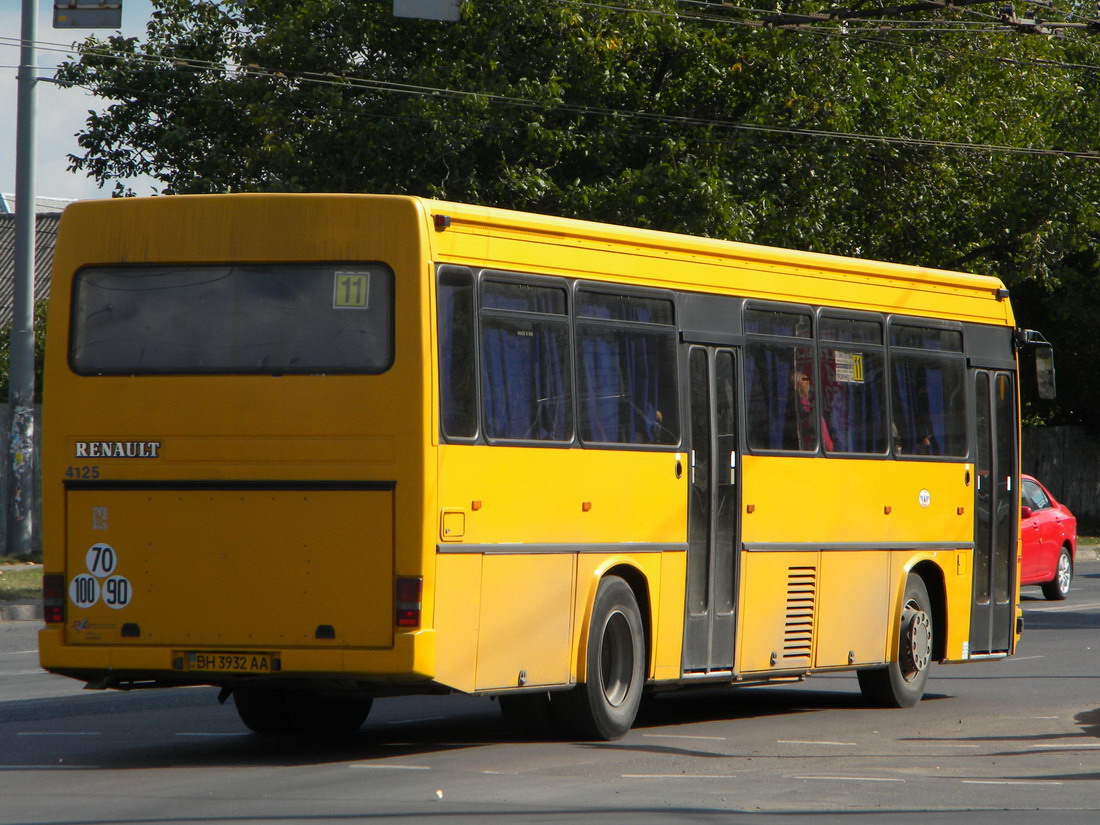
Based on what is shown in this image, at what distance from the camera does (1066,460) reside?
143 feet

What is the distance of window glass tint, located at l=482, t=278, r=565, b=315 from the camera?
10.0m

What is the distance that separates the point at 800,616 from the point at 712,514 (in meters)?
1.29

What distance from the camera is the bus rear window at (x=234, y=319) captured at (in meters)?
9.55

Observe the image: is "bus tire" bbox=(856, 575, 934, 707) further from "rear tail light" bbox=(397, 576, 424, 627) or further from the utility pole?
the utility pole

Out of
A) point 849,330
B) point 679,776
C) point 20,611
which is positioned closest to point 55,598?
point 679,776

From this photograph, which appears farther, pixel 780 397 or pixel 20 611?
pixel 20 611

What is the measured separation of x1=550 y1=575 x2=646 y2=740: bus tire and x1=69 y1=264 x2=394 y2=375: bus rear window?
7.09ft

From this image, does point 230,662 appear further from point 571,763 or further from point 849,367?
point 849,367

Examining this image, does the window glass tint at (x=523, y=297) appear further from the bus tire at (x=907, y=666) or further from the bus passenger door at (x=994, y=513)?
the bus passenger door at (x=994, y=513)

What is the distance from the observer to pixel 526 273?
405 inches

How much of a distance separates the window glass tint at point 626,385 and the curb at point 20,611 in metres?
11.4

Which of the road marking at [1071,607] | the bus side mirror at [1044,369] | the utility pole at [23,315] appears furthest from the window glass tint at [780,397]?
the utility pole at [23,315]

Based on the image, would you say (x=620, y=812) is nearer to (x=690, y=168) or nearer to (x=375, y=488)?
(x=375, y=488)

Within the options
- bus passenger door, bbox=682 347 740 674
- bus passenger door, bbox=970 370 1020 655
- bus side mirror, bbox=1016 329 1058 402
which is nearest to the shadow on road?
bus passenger door, bbox=682 347 740 674
